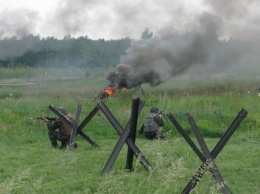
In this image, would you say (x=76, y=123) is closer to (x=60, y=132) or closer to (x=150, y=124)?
(x=60, y=132)

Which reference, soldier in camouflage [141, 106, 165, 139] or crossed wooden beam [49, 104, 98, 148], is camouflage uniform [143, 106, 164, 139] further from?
crossed wooden beam [49, 104, 98, 148]

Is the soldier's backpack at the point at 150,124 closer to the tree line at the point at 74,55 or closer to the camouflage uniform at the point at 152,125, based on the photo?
the camouflage uniform at the point at 152,125

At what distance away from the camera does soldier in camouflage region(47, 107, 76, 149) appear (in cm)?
1567

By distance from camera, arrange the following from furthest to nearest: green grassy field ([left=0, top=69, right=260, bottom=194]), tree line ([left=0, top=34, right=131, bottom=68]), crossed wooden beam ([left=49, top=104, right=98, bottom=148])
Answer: tree line ([left=0, top=34, right=131, bottom=68]) < crossed wooden beam ([left=49, top=104, right=98, bottom=148]) < green grassy field ([left=0, top=69, right=260, bottom=194])

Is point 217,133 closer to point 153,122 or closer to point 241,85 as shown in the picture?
point 153,122

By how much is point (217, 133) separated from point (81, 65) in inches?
2140

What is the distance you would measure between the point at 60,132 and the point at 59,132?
0.10 feet

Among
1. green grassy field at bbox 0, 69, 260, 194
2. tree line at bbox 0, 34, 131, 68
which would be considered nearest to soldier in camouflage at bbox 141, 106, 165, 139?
green grassy field at bbox 0, 69, 260, 194

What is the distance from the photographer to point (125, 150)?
14.4 m

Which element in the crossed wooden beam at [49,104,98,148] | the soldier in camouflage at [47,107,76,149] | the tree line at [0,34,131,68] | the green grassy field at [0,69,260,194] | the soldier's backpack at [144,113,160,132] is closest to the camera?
the green grassy field at [0,69,260,194]

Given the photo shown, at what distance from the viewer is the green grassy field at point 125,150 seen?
889cm

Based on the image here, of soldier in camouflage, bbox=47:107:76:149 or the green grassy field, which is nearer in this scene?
the green grassy field

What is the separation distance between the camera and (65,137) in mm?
15672

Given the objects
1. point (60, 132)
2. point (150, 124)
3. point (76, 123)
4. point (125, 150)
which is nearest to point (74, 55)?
point (150, 124)
